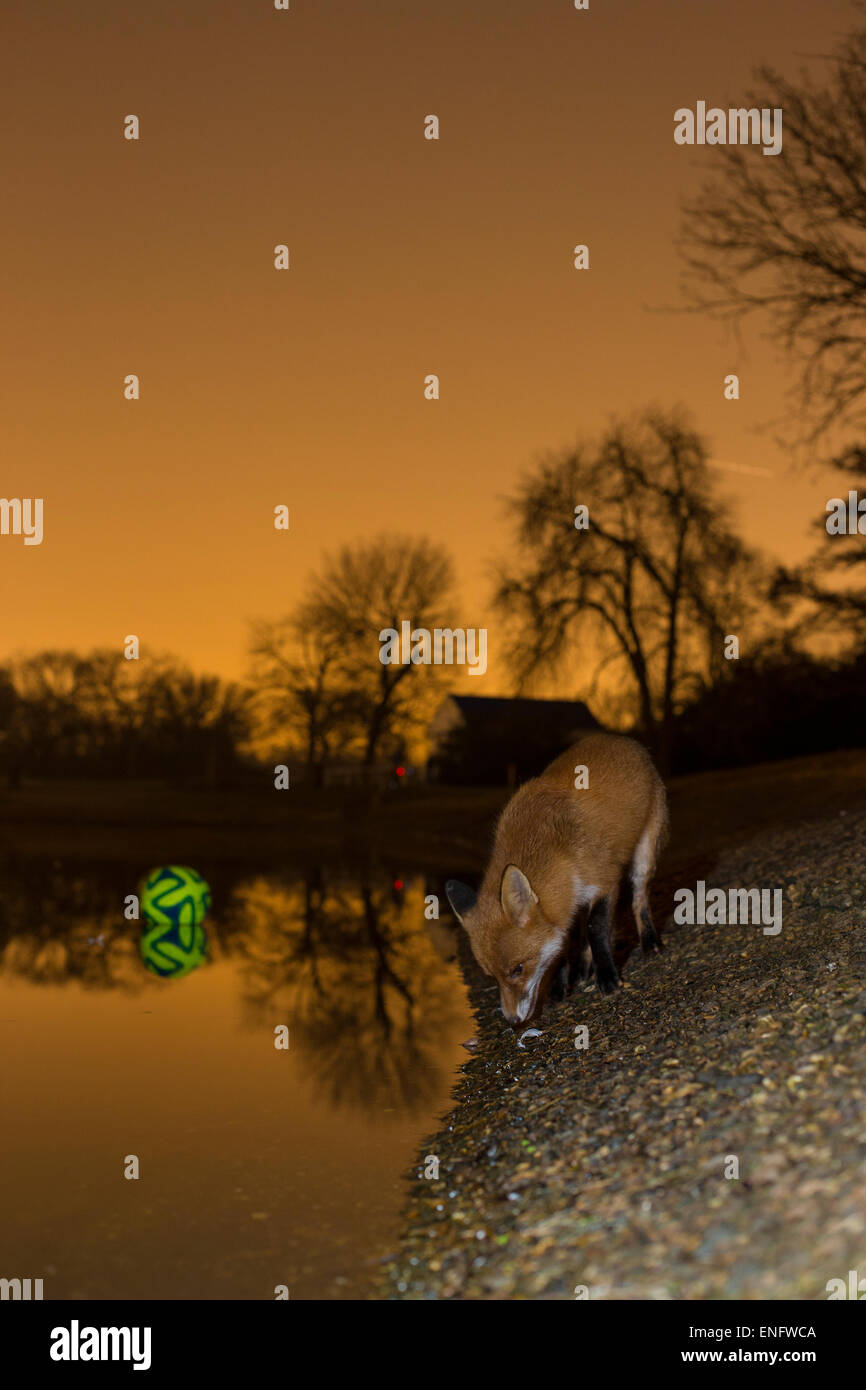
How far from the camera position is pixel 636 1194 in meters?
5.13

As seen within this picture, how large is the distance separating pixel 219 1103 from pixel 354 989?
4.88 metres

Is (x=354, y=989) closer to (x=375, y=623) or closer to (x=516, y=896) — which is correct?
(x=516, y=896)

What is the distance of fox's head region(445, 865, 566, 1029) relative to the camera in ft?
27.5

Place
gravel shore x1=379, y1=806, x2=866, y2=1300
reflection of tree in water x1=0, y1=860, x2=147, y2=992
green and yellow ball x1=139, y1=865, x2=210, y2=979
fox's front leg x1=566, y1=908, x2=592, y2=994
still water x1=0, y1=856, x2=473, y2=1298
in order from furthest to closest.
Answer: green and yellow ball x1=139, y1=865, x2=210, y2=979 < reflection of tree in water x1=0, y1=860, x2=147, y2=992 < fox's front leg x1=566, y1=908, x2=592, y2=994 < still water x1=0, y1=856, x2=473, y2=1298 < gravel shore x1=379, y1=806, x2=866, y2=1300

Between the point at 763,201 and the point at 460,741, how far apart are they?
164 ft

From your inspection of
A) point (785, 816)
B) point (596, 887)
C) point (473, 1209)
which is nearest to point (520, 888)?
A: point (596, 887)

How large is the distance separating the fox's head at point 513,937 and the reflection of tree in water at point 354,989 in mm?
Answer: 964

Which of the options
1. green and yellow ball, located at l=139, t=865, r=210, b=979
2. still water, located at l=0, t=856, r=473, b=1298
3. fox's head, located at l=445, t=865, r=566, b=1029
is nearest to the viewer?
still water, located at l=0, t=856, r=473, b=1298

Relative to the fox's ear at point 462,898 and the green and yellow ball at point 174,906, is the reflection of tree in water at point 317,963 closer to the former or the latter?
the green and yellow ball at point 174,906

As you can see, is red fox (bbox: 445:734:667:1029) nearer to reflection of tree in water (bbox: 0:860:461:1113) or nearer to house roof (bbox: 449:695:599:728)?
reflection of tree in water (bbox: 0:860:461:1113)

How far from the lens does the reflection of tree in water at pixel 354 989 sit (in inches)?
367
